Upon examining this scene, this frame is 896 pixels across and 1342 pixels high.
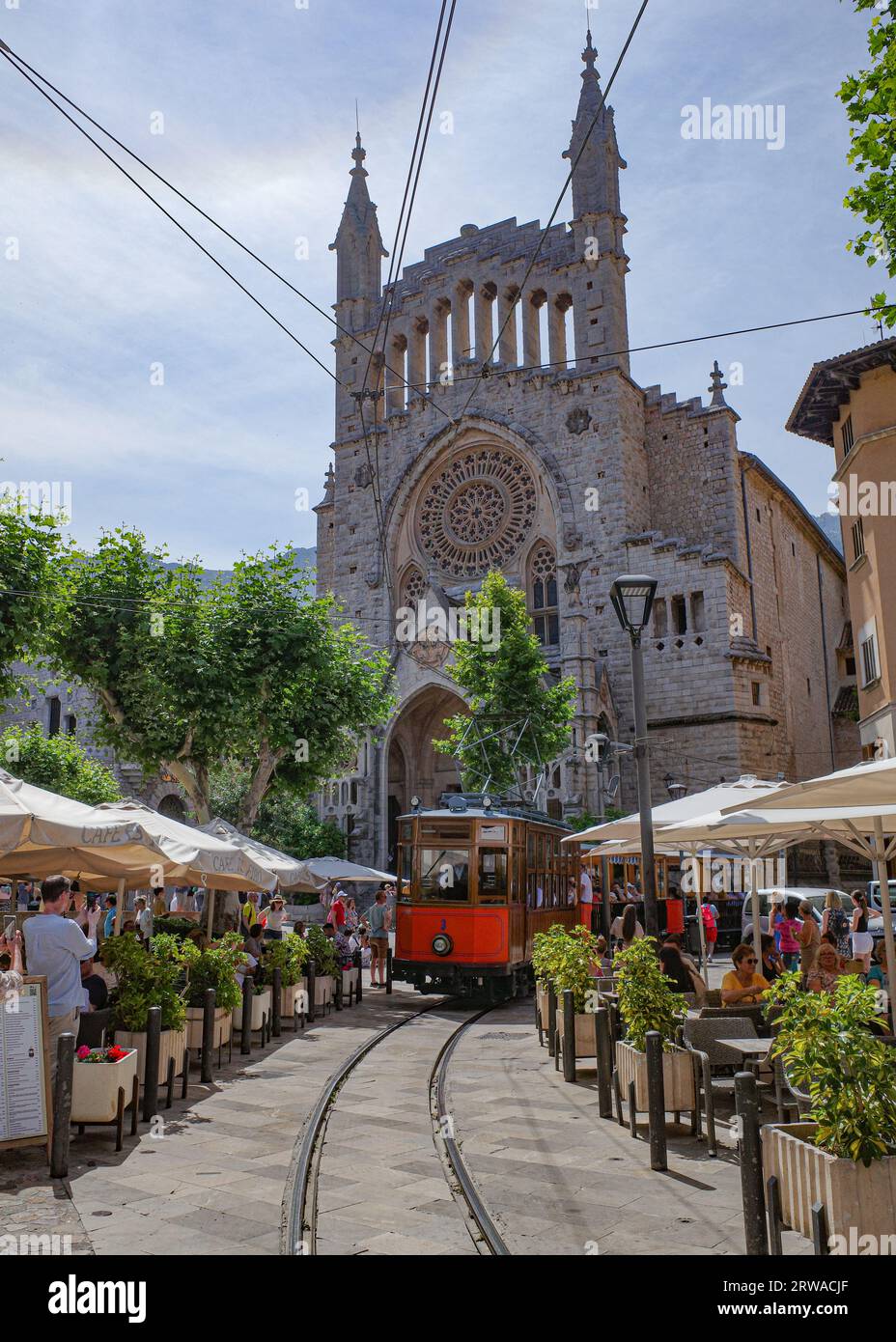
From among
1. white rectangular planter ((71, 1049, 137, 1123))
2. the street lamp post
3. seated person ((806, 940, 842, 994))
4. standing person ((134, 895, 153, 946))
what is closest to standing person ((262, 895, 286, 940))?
standing person ((134, 895, 153, 946))

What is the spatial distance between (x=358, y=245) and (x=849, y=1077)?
41.7 m

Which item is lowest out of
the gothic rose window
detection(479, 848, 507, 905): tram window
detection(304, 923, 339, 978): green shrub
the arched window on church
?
detection(304, 923, 339, 978): green shrub

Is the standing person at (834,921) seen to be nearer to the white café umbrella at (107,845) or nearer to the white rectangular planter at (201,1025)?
the white café umbrella at (107,845)

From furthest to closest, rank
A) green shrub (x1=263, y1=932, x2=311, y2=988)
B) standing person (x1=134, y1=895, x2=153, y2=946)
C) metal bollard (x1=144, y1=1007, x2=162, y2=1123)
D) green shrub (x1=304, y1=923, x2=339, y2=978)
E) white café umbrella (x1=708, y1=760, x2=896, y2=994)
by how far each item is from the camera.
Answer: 1. green shrub (x1=304, y1=923, x2=339, y2=978)
2. standing person (x1=134, y1=895, x2=153, y2=946)
3. green shrub (x1=263, y1=932, x2=311, y2=988)
4. metal bollard (x1=144, y1=1007, x2=162, y2=1123)
5. white café umbrella (x1=708, y1=760, x2=896, y2=994)

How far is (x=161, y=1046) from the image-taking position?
317 inches

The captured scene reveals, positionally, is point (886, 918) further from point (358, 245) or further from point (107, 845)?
point (358, 245)

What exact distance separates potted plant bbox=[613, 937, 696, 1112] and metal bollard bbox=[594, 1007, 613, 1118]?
481 mm

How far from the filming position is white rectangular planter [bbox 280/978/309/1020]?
1309cm

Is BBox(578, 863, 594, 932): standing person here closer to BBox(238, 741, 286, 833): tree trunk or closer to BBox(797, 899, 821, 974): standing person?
BBox(238, 741, 286, 833): tree trunk

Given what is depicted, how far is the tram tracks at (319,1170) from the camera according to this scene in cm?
484

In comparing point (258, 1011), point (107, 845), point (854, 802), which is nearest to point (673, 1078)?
point (854, 802)

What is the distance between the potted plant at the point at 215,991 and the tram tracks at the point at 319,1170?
125cm
